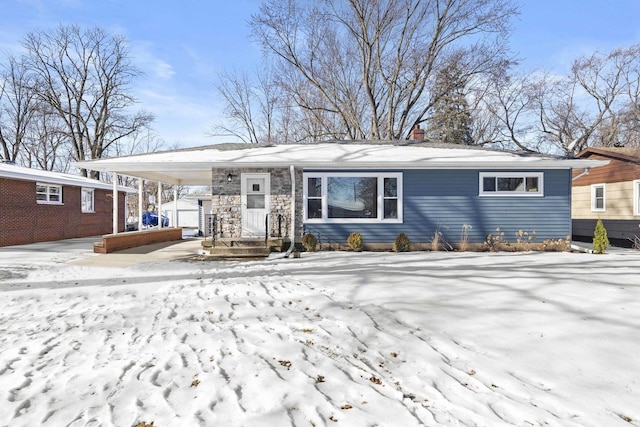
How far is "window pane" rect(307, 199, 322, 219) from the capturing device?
10.5m

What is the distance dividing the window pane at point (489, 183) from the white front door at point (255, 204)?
657 cm

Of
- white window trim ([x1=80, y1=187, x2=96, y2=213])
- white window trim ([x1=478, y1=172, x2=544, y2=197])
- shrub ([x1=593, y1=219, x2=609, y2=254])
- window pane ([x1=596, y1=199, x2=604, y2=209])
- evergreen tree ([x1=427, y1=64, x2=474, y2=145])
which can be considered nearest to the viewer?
shrub ([x1=593, y1=219, x2=609, y2=254])

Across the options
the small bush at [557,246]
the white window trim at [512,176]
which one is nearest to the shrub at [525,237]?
the small bush at [557,246]

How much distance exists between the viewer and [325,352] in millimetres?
3117

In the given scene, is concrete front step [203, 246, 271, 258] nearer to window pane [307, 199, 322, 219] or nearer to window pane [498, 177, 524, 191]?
window pane [307, 199, 322, 219]

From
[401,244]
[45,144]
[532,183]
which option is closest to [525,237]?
[532,183]

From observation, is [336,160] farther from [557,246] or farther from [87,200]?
[87,200]

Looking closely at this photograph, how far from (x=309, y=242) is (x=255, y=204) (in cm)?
210

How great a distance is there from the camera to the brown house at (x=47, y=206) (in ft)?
41.0

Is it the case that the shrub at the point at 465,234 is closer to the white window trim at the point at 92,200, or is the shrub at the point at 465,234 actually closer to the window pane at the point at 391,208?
the window pane at the point at 391,208

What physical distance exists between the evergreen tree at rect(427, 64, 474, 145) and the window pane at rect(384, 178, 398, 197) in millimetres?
12801

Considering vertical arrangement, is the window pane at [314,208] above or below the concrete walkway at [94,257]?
above

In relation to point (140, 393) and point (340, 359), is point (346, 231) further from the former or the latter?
point (140, 393)

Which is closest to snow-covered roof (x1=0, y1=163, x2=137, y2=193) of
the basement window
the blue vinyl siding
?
the basement window
